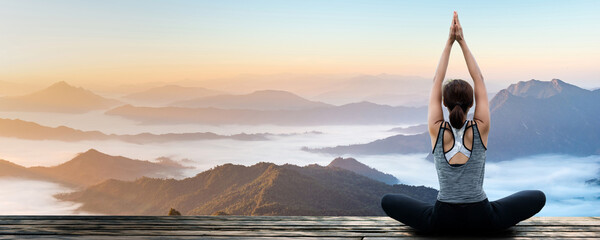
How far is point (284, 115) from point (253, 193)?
3537mm

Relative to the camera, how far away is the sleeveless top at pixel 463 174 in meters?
2.36

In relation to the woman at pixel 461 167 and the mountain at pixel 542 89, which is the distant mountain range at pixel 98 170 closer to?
the woman at pixel 461 167

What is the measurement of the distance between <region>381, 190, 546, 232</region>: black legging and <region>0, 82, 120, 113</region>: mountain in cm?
1005

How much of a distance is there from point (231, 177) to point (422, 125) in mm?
5644

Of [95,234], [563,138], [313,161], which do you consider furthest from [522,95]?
[95,234]

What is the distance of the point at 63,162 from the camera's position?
11945mm

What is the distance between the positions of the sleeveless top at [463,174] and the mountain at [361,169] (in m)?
9.37

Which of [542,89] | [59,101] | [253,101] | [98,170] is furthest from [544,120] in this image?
[59,101]

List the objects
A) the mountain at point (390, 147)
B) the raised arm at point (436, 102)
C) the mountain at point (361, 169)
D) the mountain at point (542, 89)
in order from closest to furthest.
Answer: the raised arm at point (436, 102)
the mountain at point (361, 169)
the mountain at point (390, 147)
the mountain at point (542, 89)

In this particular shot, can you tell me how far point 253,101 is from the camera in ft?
43.9

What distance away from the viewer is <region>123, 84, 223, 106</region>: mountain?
12.4 meters

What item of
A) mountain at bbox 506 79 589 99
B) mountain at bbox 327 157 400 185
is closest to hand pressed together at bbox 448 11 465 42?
mountain at bbox 327 157 400 185

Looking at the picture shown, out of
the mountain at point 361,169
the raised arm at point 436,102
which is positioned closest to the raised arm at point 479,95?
the raised arm at point 436,102

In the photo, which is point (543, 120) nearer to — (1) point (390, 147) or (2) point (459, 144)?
(1) point (390, 147)
